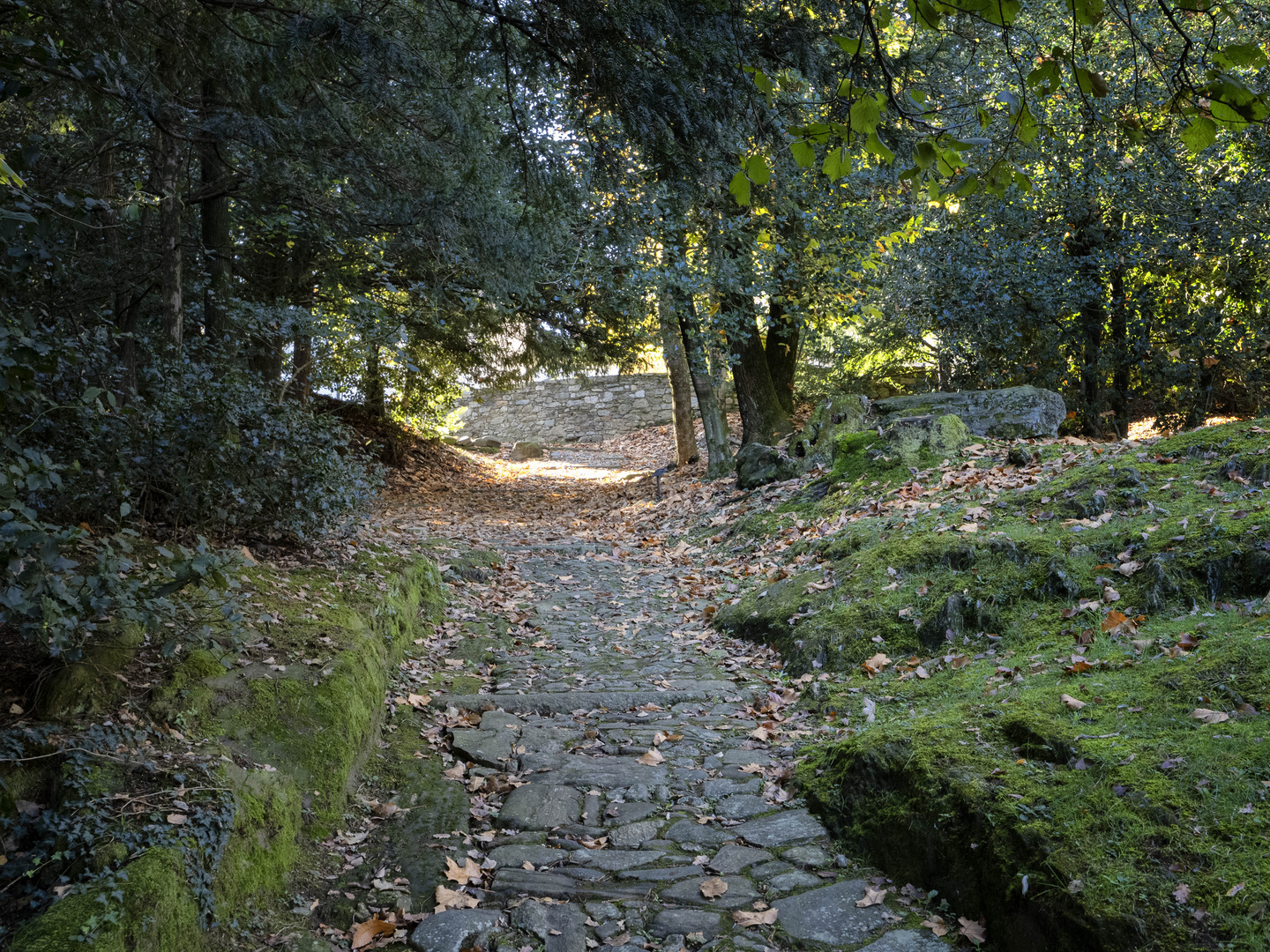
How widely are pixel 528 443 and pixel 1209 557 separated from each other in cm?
1883

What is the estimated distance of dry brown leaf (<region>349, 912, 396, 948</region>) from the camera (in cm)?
284

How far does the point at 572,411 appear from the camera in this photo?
2420 centimetres

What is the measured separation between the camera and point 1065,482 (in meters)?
6.23

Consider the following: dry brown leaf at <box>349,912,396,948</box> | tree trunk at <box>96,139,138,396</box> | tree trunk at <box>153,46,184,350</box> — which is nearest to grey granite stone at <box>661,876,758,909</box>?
dry brown leaf at <box>349,912,396,948</box>

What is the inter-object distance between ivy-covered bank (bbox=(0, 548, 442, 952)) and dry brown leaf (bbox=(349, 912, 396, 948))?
334 millimetres

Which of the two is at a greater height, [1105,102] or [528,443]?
[1105,102]

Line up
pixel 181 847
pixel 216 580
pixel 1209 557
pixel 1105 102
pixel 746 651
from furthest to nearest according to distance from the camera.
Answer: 1. pixel 1105 102
2. pixel 746 651
3. pixel 1209 557
4. pixel 216 580
5. pixel 181 847

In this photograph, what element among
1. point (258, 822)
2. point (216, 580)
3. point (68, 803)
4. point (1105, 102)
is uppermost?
point (1105, 102)

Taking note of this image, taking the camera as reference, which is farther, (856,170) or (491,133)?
(856,170)

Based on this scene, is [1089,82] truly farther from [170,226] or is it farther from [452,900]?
[170,226]

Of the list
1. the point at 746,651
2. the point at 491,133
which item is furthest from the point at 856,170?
the point at 746,651

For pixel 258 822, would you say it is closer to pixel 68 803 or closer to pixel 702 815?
pixel 68 803

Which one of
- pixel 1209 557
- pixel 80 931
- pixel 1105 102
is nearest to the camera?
pixel 80 931

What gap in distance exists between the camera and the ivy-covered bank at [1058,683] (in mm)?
2523
